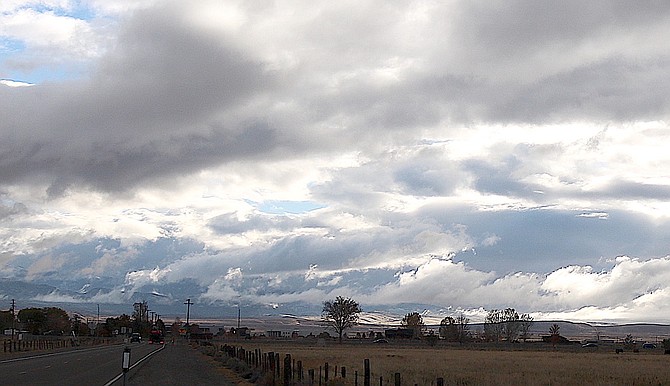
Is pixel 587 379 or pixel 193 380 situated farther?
pixel 587 379

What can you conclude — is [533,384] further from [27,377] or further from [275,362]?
[27,377]

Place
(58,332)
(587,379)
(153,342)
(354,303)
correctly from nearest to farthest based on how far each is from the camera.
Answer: (587,379), (153,342), (354,303), (58,332)

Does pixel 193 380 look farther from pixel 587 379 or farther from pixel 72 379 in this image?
pixel 587 379

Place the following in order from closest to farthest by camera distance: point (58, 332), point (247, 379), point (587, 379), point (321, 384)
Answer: point (321, 384) < point (247, 379) < point (587, 379) < point (58, 332)

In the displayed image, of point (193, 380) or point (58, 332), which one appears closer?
point (193, 380)

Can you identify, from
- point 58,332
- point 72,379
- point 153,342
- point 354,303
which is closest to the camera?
point 72,379

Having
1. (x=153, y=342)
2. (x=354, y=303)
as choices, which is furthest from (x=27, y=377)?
(x=354, y=303)

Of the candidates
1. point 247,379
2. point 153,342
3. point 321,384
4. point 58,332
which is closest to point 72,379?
point 247,379

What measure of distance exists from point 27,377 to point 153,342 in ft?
344

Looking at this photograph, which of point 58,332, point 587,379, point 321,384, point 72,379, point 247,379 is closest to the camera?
point 321,384

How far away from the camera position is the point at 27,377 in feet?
126

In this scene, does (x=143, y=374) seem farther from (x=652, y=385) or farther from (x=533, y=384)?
(x=652, y=385)

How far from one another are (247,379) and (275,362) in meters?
1.49

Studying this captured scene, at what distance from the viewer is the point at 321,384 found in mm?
30766
